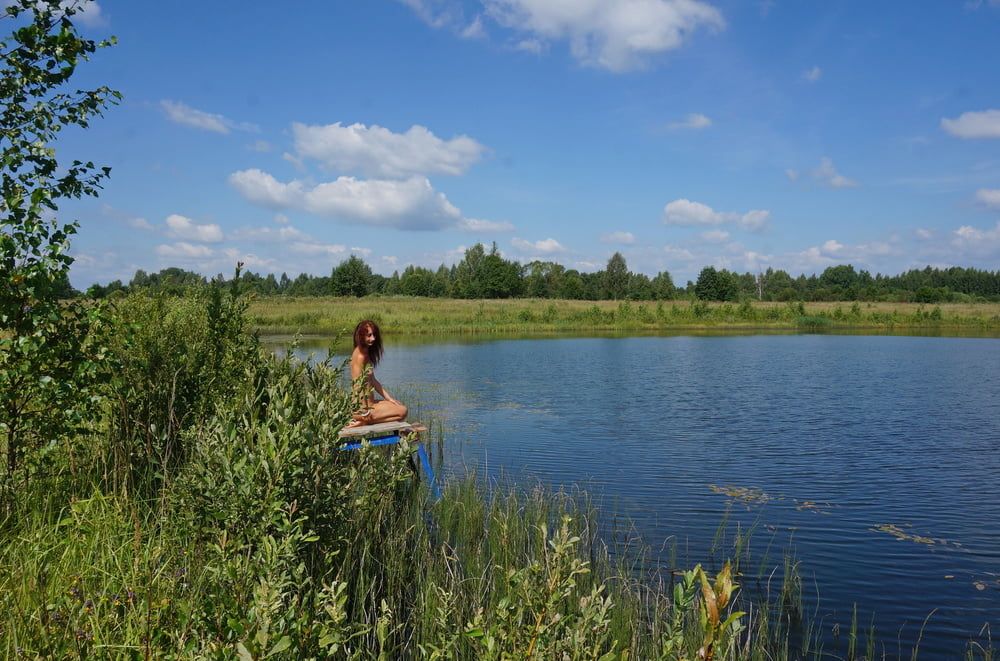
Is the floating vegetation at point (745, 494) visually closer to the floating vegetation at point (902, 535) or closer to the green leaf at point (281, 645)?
the floating vegetation at point (902, 535)

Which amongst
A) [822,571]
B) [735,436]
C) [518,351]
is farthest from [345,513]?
[518,351]

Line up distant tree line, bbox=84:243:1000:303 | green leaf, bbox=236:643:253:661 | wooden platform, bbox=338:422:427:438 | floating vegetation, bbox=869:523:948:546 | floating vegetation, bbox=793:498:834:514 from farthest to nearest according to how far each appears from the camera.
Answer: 1. distant tree line, bbox=84:243:1000:303
2. floating vegetation, bbox=793:498:834:514
3. floating vegetation, bbox=869:523:948:546
4. wooden platform, bbox=338:422:427:438
5. green leaf, bbox=236:643:253:661

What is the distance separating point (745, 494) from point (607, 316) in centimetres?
4689

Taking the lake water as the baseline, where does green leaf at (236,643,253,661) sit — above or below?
above

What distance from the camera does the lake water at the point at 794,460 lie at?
265 inches

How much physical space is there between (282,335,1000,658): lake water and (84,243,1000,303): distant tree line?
3648 centimetres

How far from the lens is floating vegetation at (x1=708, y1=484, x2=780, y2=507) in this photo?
9164mm

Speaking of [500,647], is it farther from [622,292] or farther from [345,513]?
[622,292]

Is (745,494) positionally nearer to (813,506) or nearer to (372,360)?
(813,506)

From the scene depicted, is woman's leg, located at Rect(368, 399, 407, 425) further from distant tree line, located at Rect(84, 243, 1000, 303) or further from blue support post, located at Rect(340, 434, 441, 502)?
distant tree line, located at Rect(84, 243, 1000, 303)

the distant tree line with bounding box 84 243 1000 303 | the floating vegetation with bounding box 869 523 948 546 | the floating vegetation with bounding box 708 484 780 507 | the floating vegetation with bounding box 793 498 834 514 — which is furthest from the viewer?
the distant tree line with bounding box 84 243 1000 303

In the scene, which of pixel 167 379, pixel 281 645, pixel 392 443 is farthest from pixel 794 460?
pixel 281 645

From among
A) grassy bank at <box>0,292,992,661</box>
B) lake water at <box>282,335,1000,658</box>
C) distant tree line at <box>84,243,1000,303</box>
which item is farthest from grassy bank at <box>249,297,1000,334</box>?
grassy bank at <box>0,292,992,661</box>

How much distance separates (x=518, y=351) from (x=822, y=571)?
26.6m
